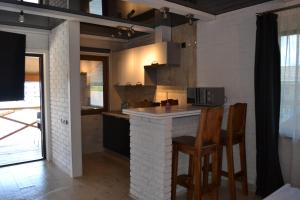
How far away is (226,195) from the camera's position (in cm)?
317

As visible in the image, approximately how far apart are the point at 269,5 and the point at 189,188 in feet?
7.72

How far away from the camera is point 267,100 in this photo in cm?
291

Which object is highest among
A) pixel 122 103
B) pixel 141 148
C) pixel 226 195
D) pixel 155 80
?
pixel 155 80

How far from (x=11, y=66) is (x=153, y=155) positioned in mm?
2454

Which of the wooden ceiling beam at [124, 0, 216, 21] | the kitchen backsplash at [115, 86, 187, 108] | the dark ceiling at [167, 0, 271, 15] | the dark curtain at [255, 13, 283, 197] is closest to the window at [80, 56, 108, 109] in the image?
the kitchen backsplash at [115, 86, 187, 108]

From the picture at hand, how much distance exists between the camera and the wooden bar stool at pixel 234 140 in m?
2.81

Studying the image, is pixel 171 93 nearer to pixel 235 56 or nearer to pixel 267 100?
pixel 235 56

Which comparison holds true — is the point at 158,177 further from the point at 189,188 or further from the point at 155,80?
the point at 155,80

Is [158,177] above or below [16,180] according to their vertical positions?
above

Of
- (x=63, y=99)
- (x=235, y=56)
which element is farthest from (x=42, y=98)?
(x=235, y=56)

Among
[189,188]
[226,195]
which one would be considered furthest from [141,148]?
[226,195]

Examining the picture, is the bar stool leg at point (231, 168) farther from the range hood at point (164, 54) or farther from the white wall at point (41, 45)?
the white wall at point (41, 45)

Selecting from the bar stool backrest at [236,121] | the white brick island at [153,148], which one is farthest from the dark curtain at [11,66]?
the bar stool backrest at [236,121]

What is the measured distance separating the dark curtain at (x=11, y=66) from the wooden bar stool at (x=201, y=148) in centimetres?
247
